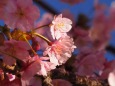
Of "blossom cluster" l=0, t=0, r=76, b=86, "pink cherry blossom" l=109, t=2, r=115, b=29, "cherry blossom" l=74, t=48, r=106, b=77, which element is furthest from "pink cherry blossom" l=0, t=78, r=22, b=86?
"pink cherry blossom" l=109, t=2, r=115, b=29

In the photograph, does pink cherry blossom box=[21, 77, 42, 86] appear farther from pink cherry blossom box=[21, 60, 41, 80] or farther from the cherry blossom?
the cherry blossom

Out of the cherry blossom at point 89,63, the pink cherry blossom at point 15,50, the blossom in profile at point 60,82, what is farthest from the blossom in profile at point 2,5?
the cherry blossom at point 89,63

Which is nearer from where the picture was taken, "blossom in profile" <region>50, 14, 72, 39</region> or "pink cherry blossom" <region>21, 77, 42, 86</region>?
"pink cherry blossom" <region>21, 77, 42, 86</region>

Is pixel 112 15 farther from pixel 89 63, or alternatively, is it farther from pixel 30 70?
pixel 30 70

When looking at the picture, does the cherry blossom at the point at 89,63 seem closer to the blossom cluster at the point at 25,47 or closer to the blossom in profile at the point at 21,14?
the blossom cluster at the point at 25,47

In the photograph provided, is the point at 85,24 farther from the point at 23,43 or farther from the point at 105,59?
the point at 23,43

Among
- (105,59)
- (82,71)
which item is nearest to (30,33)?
(82,71)
